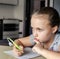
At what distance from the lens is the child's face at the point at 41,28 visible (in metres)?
1.04

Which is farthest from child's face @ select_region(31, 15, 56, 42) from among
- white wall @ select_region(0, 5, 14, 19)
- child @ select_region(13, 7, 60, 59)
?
white wall @ select_region(0, 5, 14, 19)

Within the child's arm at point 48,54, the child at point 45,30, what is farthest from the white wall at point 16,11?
the child's arm at point 48,54

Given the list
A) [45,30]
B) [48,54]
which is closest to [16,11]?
[45,30]

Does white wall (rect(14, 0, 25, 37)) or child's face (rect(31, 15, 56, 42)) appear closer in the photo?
child's face (rect(31, 15, 56, 42))

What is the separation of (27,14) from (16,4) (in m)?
0.40

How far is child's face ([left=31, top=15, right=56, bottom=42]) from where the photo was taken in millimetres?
1045

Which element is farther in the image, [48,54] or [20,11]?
[20,11]

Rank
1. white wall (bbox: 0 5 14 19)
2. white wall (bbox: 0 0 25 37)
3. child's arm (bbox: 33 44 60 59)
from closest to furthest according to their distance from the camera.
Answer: child's arm (bbox: 33 44 60 59) < white wall (bbox: 0 5 14 19) < white wall (bbox: 0 0 25 37)

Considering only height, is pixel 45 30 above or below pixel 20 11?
above

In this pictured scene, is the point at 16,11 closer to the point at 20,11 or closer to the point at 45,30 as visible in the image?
the point at 20,11

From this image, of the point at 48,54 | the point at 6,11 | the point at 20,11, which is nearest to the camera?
the point at 48,54

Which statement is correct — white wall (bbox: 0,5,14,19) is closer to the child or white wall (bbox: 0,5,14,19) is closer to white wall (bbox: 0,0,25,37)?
white wall (bbox: 0,0,25,37)

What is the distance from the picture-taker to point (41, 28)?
1046 millimetres

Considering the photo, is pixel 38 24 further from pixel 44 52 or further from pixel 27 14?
pixel 27 14
